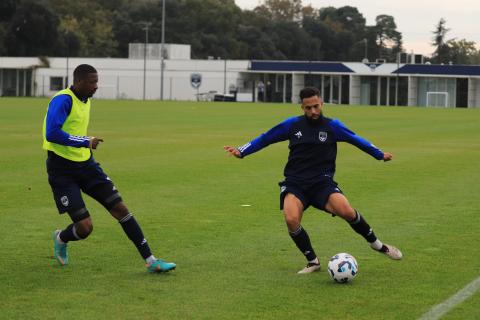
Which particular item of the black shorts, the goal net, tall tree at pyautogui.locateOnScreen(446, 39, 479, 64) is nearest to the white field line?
the black shorts

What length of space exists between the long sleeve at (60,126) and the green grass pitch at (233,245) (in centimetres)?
121

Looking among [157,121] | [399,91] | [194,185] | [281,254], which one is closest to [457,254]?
[281,254]

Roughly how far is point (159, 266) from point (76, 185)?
1078mm

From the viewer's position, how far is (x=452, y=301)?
8.18 meters

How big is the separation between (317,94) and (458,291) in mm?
2174

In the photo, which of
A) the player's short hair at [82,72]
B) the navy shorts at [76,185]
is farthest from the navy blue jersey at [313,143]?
the player's short hair at [82,72]

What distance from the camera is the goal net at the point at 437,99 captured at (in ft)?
303

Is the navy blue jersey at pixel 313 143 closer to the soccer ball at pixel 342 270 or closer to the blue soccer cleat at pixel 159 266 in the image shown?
the soccer ball at pixel 342 270

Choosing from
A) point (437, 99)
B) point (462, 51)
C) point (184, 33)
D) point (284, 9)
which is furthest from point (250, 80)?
point (284, 9)

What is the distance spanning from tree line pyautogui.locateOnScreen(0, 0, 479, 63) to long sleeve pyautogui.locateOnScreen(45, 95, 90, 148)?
4031 inches

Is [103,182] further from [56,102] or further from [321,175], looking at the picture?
[321,175]

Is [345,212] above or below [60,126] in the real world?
below

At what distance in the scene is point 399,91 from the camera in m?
95.3

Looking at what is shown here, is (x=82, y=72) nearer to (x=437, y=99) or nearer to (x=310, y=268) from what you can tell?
(x=310, y=268)
